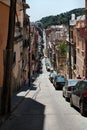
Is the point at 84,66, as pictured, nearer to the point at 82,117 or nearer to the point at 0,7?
the point at 0,7

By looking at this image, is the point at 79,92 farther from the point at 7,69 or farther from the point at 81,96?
the point at 7,69

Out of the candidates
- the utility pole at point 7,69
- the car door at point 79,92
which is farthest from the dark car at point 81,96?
the utility pole at point 7,69

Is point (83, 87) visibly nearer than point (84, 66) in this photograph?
Yes

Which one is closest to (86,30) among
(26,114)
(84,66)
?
(84,66)

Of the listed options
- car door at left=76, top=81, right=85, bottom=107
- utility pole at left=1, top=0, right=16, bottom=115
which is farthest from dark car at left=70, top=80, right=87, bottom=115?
utility pole at left=1, top=0, right=16, bottom=115

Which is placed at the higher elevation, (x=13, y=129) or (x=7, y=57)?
(x=7, y=57)

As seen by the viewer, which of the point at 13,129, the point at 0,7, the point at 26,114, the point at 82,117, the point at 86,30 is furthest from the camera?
the point at 86,30

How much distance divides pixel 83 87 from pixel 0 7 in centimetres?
943

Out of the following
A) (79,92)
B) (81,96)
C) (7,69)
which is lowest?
(81,96)

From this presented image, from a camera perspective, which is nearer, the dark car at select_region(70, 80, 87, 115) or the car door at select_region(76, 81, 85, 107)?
the dark car at select_region(70, 80, 87, 115)

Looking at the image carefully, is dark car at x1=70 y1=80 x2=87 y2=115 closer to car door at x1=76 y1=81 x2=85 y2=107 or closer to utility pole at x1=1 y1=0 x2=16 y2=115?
car door at x1=76 y1=81 x2=85 y2=107

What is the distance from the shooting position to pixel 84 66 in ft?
177

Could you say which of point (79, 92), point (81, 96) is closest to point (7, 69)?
point (81, 96)

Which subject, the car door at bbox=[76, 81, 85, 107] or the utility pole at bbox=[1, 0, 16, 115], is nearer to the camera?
the utility pole at bbox=[1, 0, 16, 115]
